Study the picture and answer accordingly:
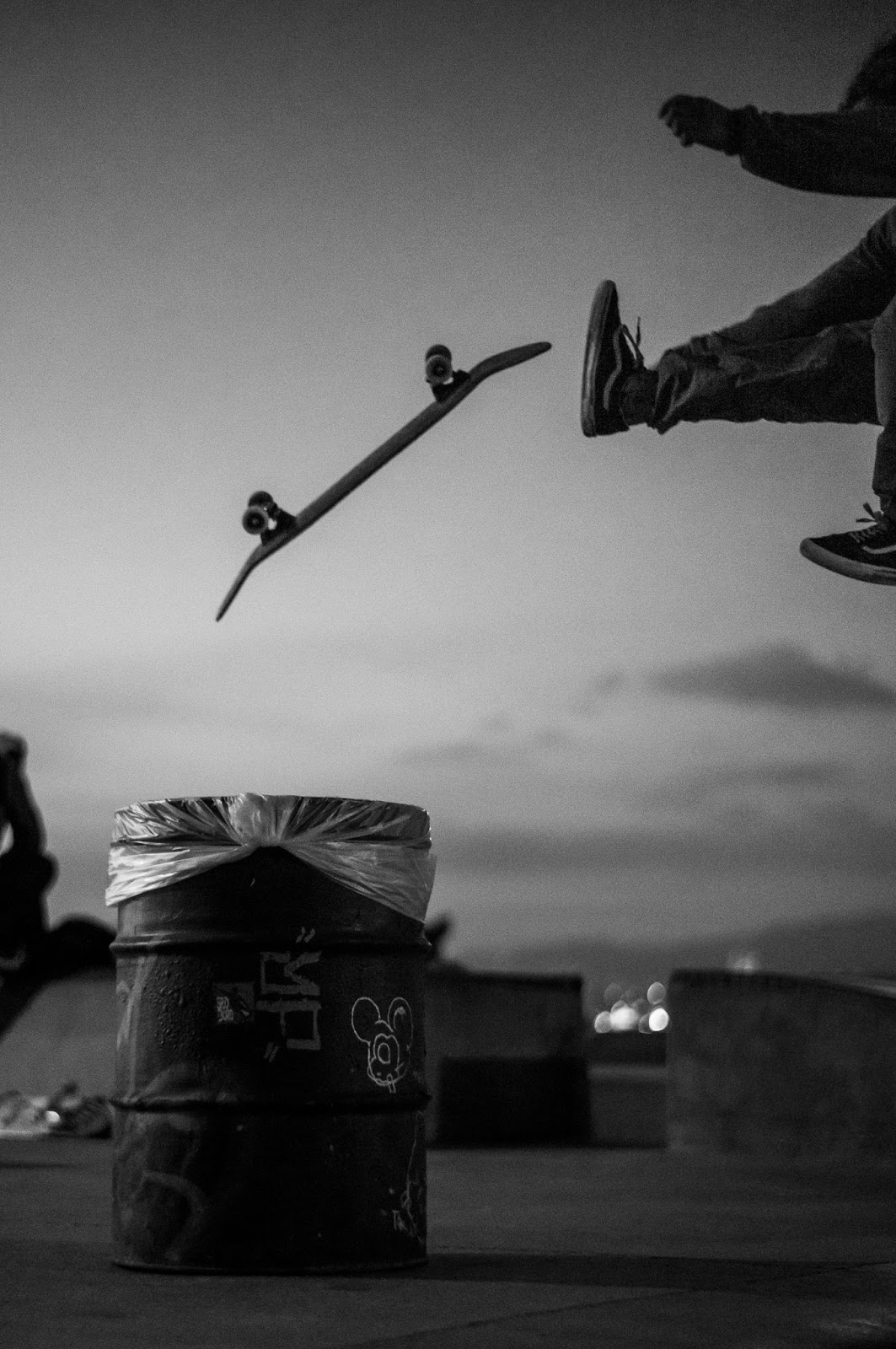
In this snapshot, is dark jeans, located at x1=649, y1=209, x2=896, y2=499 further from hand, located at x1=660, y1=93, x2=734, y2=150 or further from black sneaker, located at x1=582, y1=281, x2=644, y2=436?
hand, located at x1=660, y1=93, x2=734, y2=150

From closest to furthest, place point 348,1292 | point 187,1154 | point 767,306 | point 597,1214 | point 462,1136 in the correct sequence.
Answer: point 348,1292 < point 187,1154 < point 597,1214 < point 767,306 < point 462,1136

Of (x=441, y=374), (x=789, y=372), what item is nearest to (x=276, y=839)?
(x=441, y=374)

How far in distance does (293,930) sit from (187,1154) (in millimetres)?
693

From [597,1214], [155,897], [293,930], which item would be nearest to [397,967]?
[293,930]

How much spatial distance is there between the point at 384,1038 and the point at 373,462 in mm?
3736

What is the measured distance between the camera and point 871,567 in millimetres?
8383

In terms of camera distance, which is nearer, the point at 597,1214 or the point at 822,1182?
the point at 597,1214

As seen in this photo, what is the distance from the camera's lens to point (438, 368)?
27.0 ft

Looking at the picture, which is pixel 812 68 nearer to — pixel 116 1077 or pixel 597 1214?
pixel 597 1214

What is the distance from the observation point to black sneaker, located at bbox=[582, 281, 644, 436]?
8.66 m

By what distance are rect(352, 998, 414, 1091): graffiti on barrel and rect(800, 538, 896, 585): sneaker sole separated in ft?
12.5

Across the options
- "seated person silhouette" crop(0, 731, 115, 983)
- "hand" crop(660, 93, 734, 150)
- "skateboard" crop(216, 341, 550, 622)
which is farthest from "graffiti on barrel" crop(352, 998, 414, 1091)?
"seated person silhouette" crop(0, 731, 115, 983)

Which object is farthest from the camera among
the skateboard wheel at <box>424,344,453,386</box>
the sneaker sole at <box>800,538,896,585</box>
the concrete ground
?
the sneaker sole at <box>800,538,896,585</box>

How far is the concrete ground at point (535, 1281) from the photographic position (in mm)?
4203
